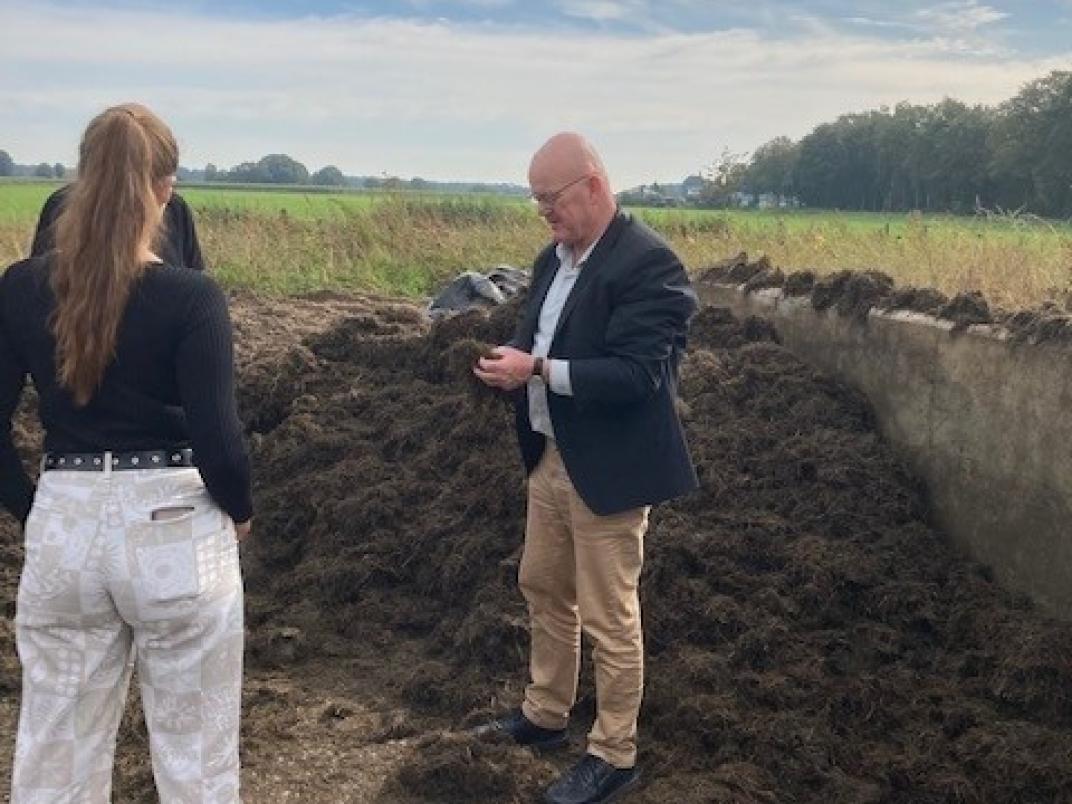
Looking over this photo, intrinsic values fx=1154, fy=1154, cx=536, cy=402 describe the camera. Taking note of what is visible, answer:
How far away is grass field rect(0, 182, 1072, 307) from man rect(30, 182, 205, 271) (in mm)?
4049

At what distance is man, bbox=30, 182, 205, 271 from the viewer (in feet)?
10.5

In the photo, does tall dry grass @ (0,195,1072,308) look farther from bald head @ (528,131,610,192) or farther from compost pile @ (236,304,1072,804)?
bald head @ (528,131,610,192)

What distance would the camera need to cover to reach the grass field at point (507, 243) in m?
7.15

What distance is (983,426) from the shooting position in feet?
18.1

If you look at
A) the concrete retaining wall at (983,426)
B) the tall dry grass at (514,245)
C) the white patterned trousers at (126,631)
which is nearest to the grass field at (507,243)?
the tall dry grass at (514,245)

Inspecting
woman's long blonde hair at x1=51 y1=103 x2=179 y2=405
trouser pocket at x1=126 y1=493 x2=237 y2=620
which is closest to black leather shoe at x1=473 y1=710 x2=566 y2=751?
trouser pocket at x1=126 y1=493 x2=237 y2=620

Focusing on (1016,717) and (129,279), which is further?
(1016,717)

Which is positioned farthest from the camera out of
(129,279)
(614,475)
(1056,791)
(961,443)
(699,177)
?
(699,177)

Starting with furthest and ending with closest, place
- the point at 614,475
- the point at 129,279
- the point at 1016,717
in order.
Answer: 1. the point at 1016,717
2. the point at 614,475
3. the point at 129,279

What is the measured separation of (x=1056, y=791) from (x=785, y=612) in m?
1.32

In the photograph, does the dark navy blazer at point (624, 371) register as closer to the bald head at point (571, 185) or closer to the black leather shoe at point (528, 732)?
the bald head at point (571, 185)

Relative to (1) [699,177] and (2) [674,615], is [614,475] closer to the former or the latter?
(2) [674,615]

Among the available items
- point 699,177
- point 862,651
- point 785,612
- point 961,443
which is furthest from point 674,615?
point 699,177

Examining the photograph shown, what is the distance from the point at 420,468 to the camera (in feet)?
21.0
